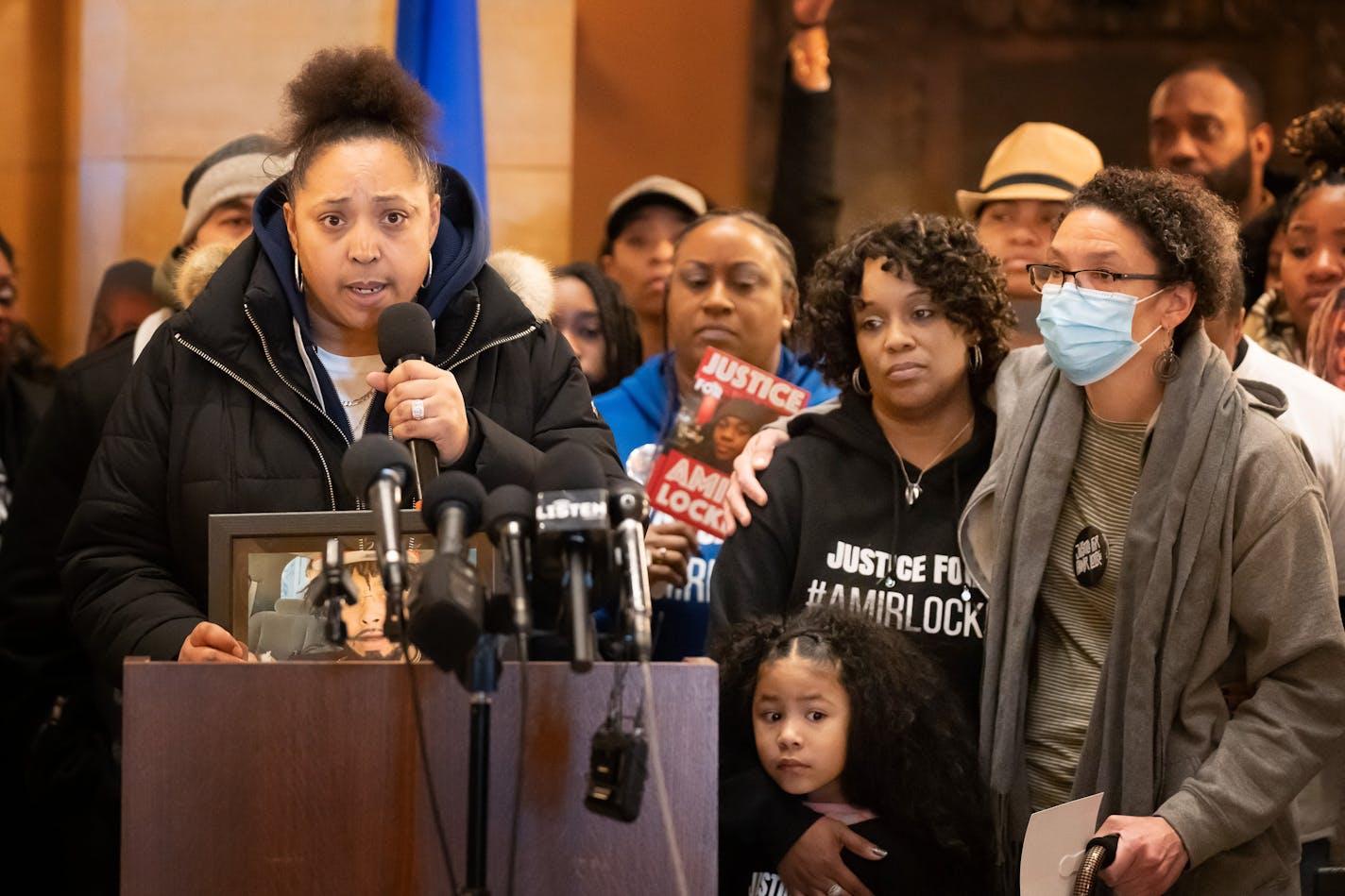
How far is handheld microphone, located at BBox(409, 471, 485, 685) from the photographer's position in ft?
6.51

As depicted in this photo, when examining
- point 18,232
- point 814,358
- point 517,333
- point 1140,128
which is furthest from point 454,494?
point 1140,128

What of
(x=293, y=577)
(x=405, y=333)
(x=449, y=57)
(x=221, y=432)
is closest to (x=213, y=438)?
(x=221, y=432)

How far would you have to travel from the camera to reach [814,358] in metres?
3.98

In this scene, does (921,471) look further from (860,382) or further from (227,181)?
(227,181)

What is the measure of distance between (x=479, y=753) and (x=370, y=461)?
384mm

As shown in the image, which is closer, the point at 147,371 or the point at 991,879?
the point at 147,371

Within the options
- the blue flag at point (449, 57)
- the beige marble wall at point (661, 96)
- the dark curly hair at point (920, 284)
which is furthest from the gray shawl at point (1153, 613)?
the beige marble wall at point (661, 96)

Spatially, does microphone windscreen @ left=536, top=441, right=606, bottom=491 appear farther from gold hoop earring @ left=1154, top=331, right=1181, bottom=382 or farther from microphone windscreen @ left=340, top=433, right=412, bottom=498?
gold hoop earring @ left=1154, top=331, right=1181, bottom=382

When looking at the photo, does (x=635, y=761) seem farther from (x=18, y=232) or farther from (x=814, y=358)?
Result: (x=18, y=232)

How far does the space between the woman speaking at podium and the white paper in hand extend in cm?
93

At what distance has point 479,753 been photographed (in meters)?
2.09

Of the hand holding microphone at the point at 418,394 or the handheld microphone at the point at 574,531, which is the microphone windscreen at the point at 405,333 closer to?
the hand holding microphone at the point at 418,394

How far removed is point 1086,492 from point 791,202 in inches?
92.8

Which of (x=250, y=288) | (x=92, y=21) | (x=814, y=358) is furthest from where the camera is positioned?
(x=92, y=21)
